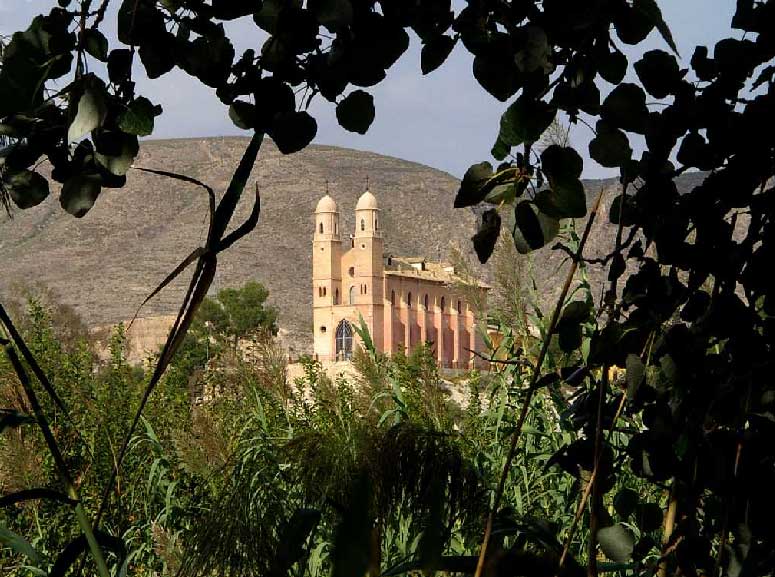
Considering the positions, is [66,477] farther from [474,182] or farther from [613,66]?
[613,66]

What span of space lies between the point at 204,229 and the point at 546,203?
5450 centimetres

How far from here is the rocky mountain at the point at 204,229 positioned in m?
55.9

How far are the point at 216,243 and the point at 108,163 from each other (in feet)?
0.76

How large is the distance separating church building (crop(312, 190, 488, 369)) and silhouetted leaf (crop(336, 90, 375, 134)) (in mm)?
48239

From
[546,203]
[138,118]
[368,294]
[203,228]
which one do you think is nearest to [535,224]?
[546,203]

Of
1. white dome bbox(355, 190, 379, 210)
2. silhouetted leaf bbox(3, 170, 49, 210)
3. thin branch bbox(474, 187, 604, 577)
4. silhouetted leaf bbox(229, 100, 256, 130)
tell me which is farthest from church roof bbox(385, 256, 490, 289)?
thin branch bbox(474, 187, 604, 577)

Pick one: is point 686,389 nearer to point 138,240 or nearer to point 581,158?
point 581,158

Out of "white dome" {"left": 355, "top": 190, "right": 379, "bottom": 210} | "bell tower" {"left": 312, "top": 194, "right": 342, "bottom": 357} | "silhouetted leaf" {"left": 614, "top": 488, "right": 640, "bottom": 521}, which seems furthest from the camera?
"white dome" {"left": 355, "top": 190, "right": 379, "bottom": 210}

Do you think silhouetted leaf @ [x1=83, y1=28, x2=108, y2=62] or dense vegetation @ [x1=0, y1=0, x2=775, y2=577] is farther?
silhouetted leaf @ [x1=83, y1=28, x2=108, y2=62]

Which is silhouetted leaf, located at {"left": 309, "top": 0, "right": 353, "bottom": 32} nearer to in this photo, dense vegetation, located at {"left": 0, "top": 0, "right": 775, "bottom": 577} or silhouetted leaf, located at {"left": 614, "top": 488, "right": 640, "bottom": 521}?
dense vegetation, located at {"left": 0, "top": 0, "right": 775, "bottom": 577}

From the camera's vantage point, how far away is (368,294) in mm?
51812

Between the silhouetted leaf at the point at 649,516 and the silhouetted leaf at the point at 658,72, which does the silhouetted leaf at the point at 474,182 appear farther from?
the silhouetted leaf at the point at 649,516

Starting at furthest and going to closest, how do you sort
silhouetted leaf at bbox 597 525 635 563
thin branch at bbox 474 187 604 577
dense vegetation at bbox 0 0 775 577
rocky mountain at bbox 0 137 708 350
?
1. rocky mountain at bbox 0 137 708 350
2. silhouetted leaf at bbox 597 525 635 563
3. dense vegetation at bbox 0 0 775 577
4. thin branch at bbox 474 187 604 577

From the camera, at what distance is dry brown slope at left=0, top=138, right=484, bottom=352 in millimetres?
56438
